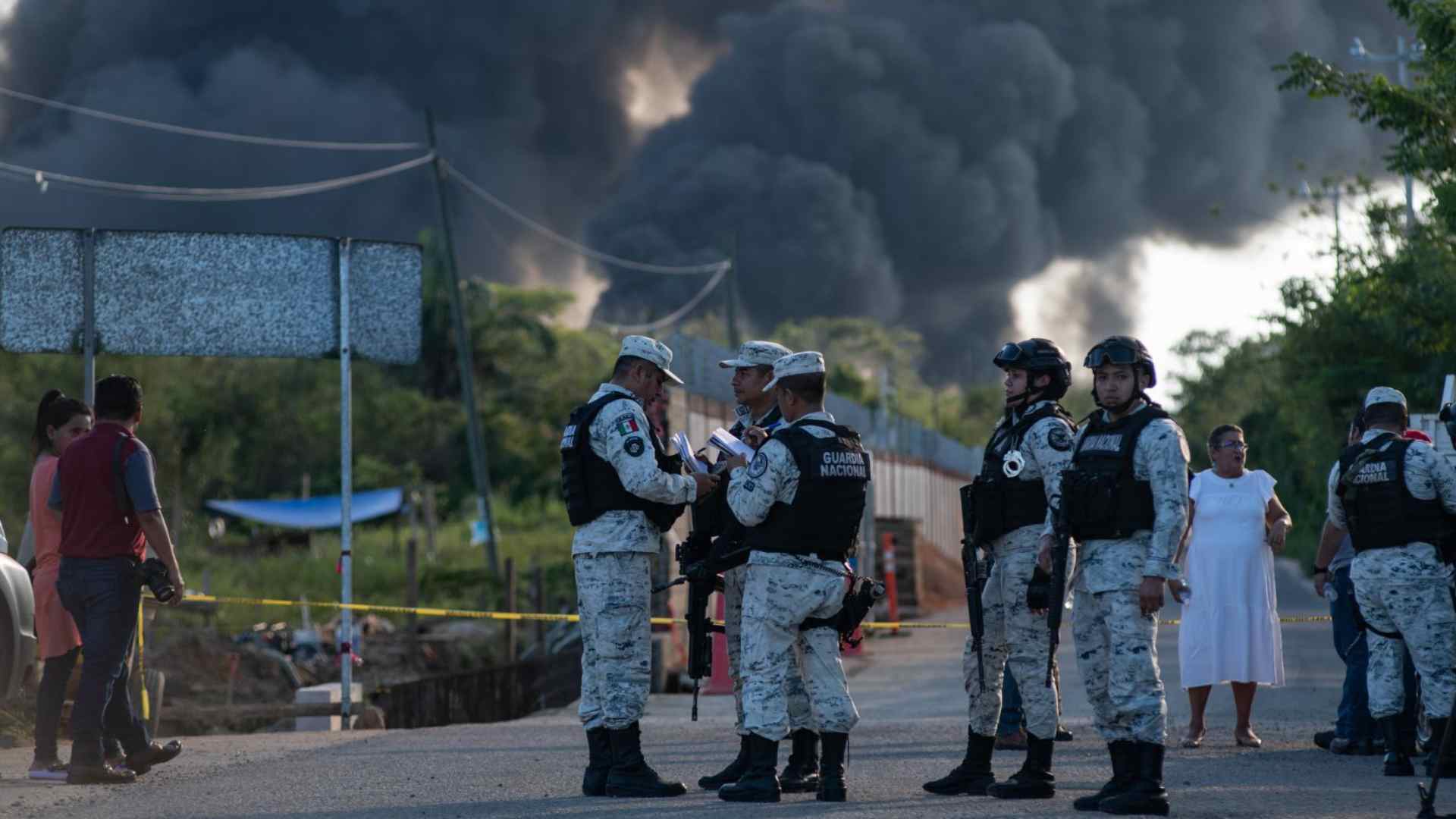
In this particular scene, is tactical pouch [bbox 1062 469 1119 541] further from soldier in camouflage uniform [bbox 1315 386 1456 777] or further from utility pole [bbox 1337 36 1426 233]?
utility pole [bbox 1337 36 1426 233]

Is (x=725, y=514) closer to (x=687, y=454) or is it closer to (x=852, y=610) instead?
(x=687, y=454)

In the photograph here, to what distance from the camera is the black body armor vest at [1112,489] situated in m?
7.21

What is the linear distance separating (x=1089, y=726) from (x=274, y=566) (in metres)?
34.3

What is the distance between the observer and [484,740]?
1095cm

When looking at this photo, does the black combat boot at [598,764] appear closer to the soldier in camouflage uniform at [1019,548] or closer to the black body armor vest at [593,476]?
the black body armor vest at [593,476]

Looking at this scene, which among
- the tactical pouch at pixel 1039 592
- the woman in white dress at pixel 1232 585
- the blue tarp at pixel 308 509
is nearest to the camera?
the tactical pouch at pixel 1039 592

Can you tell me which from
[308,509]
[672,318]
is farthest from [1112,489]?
[672,318]

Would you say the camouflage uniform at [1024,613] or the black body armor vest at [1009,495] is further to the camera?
the black body armor vest at [1009,495]

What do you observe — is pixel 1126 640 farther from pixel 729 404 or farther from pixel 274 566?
A: pixel 274 566

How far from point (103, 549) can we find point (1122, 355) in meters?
4.68

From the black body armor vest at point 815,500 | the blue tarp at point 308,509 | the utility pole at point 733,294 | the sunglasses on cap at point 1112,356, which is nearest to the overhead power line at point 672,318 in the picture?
the utility pole at point 733,294

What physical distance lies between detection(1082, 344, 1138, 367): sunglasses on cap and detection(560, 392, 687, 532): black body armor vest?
1840 mm

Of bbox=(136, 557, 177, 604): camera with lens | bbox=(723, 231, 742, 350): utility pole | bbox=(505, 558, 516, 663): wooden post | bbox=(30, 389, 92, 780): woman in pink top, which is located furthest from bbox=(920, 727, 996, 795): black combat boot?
bbox=(723, 231, 742, 350): utility pole

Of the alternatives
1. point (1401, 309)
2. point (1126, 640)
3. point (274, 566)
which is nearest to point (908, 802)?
point (1126, 640)
